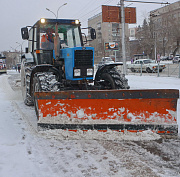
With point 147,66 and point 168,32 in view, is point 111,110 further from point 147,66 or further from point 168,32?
point 168,32

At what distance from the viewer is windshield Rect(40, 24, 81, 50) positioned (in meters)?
6.25

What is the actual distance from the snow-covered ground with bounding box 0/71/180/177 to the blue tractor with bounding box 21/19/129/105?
64.4 inches

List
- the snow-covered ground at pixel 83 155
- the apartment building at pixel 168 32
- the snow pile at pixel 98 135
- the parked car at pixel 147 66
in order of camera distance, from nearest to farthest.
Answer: the snow-covered ground at pixel 83 155 < the snow pile at pixel 98 135 < the parked car at pixel 147 66 < the apartment building at pixel 168 32

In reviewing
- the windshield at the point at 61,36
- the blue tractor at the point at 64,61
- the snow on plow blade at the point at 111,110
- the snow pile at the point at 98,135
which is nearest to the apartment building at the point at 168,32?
the windshield at the point at 61,36

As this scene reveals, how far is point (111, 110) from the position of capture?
13.4 feet

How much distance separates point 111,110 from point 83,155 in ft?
3.41

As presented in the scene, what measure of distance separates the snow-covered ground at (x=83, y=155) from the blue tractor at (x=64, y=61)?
1.64 metres

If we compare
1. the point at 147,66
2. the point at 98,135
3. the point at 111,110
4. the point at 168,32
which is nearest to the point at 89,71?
the point at 111,110

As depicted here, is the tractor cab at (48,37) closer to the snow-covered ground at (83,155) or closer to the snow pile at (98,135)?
the snow-covered ground at (83,155)

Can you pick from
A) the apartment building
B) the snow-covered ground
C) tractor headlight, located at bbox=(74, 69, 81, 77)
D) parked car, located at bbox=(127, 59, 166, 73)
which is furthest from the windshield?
the apartment building

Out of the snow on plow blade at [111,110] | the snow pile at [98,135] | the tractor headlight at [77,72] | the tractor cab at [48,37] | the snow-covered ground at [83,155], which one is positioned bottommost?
the snow-covered ground at [83,155]

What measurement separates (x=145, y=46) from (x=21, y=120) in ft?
168

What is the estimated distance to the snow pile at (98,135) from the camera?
3977 mm

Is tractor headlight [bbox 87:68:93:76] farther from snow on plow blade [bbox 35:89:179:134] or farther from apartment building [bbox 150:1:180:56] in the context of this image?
apartment building [bbox 150:1:180:56]
